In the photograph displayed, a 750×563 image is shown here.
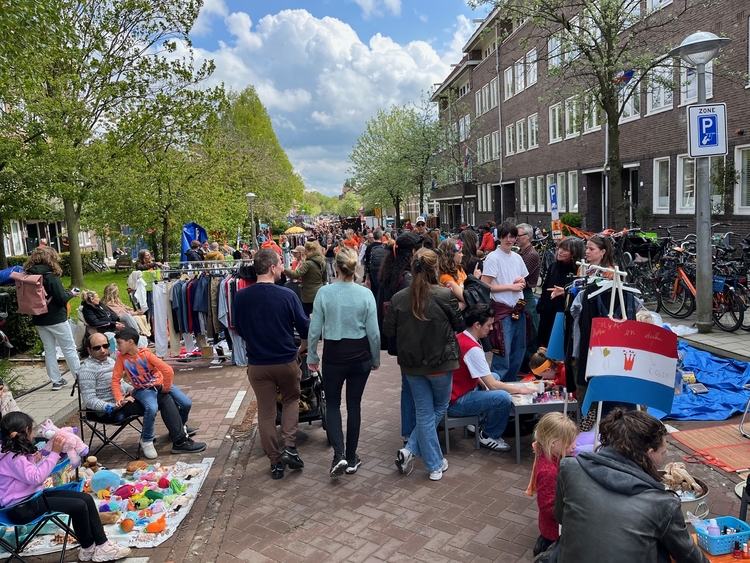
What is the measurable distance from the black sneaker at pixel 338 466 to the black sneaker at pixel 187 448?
5.50 feet

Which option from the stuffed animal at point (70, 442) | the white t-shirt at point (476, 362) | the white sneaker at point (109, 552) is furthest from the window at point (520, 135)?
the white sneaker at point (109, 552)

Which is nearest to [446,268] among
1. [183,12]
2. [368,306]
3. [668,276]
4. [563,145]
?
[368,306]

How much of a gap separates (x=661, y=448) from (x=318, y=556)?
2413 millimetres

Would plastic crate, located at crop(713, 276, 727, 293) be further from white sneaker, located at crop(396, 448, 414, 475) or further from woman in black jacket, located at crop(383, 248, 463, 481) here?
white sneaker, located at crop(396, 448, 414, 475)

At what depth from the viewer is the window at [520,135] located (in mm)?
32031

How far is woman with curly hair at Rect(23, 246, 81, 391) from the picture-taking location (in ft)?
25.5

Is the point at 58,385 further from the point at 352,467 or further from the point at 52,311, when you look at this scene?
the point at 352,467

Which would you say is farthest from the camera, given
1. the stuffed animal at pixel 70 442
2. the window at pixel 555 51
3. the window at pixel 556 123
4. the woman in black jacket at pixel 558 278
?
the window at pixel 556 123

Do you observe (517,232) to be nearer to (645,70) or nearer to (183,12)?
(645,70)

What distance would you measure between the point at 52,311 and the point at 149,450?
3260mm

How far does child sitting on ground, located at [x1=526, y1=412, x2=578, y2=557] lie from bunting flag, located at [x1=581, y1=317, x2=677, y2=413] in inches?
11.9

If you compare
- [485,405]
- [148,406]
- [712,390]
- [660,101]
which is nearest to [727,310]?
[712,390]

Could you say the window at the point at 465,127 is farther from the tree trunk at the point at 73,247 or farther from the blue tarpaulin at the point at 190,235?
the tree trunk at the point at 73,247

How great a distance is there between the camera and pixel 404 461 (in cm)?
504
